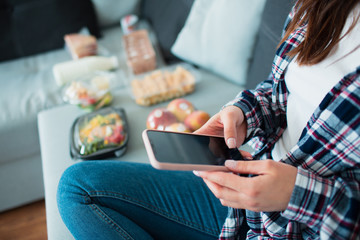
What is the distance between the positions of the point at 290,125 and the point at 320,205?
7.8 inches

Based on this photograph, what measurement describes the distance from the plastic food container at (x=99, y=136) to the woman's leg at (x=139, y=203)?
250mm

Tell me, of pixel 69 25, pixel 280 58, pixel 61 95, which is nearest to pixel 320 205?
pixel 280 58

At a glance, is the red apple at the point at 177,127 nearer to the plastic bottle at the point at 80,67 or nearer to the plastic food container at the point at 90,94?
the plastic food container at the point at 90,94

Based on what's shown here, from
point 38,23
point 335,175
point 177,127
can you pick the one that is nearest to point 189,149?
point 335,175

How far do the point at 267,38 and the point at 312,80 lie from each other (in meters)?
0.47

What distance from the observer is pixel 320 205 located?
0.47 meters

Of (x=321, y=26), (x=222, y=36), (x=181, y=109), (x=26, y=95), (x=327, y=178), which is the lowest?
(x=26, y=95)

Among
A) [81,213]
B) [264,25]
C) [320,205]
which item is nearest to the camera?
[320,205]

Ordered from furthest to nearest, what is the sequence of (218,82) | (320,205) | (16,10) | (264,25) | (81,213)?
(16,10)
(218,82)
(264,25)
(81,213)
(320,205)

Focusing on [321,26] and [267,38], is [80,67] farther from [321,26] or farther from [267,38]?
[321,26]

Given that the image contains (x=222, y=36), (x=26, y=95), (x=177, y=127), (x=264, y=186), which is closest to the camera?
(x=264, y=186)

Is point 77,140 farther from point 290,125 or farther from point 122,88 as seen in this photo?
point 290,125

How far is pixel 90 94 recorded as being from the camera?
119cm

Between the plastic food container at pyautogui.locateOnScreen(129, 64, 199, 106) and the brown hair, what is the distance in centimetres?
65
